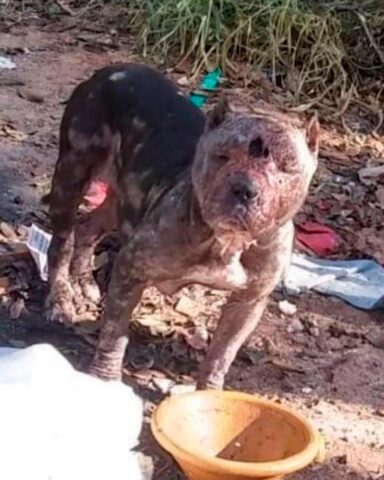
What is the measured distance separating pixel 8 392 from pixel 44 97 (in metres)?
4.66

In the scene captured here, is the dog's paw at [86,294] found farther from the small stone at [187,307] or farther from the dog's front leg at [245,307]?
the dog's front leg at [245,307]

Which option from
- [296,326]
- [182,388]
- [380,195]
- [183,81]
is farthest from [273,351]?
[183,81]

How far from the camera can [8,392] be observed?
12.5 ft

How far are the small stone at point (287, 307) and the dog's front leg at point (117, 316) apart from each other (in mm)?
1217

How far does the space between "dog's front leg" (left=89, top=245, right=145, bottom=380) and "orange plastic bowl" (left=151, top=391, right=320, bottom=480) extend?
45 centimetres

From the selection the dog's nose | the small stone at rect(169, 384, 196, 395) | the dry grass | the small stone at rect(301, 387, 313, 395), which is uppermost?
the dog's nose

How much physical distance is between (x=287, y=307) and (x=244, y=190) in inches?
79.9

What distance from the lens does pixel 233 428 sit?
4.50 m

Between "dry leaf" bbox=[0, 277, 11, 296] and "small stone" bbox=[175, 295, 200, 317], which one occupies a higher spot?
"small stone" bbox=[175, 295, 200, 317]

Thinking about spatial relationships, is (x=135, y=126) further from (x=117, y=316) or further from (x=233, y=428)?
(x=233, y=428)

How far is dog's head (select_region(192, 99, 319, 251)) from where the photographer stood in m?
4.04

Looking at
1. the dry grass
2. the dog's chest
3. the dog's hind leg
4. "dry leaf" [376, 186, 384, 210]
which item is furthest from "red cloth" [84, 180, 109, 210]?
the dry grass

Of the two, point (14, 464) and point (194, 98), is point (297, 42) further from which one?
point (14, 464)

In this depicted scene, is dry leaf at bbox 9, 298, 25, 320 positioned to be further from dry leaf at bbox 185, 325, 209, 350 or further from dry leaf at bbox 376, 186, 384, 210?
dry leaf at bbox 376, 186, 384, 210
